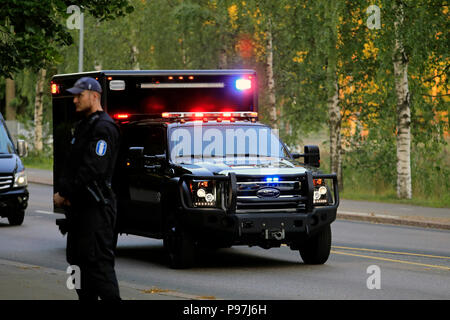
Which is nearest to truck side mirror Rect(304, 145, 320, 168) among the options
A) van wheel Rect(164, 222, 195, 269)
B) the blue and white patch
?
van wheel Rect(164, 222, 195, 269)

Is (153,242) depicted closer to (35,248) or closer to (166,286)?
(35,248)

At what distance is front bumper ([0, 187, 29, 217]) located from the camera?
21.1m

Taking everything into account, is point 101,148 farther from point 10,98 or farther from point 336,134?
point 10,98

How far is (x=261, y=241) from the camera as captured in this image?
44.6 ft

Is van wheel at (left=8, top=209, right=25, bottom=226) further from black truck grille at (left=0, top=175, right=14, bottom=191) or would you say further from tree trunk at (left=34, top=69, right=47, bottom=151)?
tree trunk at (left=34, top=69, right=47, bottom=151)

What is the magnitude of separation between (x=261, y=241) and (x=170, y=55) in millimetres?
31287

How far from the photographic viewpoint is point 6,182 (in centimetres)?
2122

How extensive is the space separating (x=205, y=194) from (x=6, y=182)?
8.44 meters

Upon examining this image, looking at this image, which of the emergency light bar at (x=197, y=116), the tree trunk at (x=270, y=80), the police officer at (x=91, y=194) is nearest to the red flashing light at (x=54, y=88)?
the emergency light bar at (x=197, y=116)

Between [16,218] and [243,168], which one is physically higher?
[243,168]

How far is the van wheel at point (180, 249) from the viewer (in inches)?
544

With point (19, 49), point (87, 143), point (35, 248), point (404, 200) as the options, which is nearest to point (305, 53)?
point (404, 200)

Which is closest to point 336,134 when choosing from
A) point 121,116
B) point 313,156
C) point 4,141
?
point 4,141

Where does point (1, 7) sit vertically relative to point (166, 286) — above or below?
above
